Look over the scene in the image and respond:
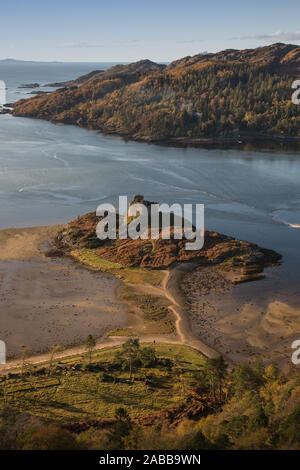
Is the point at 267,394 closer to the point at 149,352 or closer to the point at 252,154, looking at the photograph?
the point at 149,352

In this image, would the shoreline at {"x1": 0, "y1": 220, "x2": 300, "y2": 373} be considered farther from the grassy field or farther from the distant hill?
the distant hill

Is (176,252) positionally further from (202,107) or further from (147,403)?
(202,107)

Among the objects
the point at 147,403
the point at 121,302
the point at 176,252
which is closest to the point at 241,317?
the point at 121,302

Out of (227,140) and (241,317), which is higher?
(227,140)

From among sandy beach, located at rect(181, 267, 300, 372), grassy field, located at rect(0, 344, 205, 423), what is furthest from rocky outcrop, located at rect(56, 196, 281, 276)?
grassy field, located at rect(0, 344, 205, 423)

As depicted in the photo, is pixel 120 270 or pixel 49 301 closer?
pixel 49 301

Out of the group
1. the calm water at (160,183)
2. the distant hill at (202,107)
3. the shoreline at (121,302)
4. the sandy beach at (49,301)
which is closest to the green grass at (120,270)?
the shoreline at (121,302)
